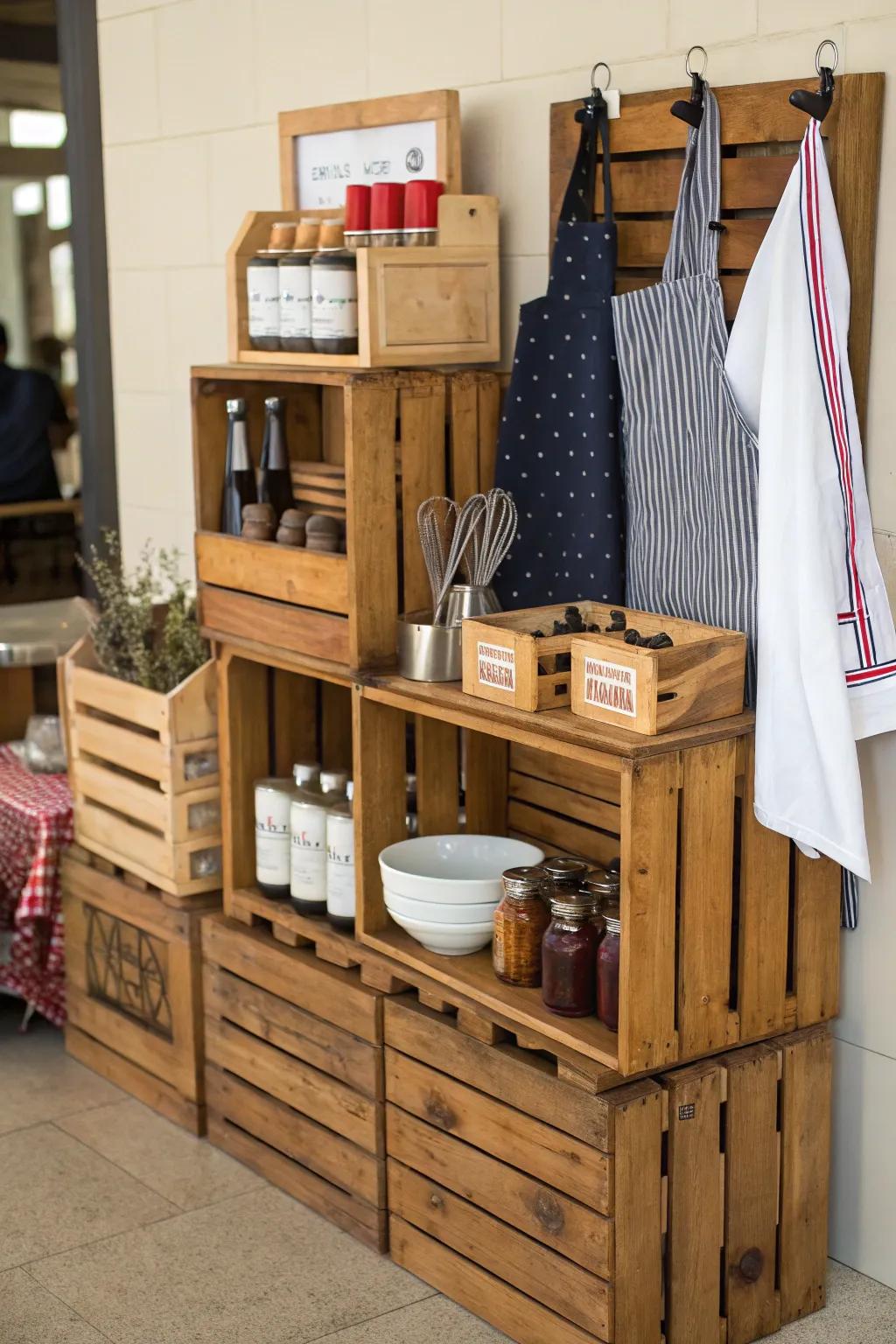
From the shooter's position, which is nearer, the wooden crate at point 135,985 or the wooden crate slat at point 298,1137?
the wooden crate slat at point 298,1137

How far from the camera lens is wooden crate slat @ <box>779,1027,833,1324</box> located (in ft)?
7.84

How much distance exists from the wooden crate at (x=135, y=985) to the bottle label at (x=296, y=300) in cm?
108

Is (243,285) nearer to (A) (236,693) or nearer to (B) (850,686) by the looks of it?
(A) (236,693)

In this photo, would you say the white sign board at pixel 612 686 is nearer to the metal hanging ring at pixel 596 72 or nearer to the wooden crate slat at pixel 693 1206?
the wooden crate slat at pixel 693 1206

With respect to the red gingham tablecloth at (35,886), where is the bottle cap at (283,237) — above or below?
above

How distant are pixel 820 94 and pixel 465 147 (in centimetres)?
79

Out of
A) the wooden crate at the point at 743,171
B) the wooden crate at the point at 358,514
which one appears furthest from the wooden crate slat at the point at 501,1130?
the wooden crate at the point at 743,171

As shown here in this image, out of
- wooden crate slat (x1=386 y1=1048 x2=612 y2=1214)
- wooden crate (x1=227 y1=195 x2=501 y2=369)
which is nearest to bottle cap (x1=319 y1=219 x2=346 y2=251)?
wooden crate (x1=227 y1=195 x2=501 y2=369)

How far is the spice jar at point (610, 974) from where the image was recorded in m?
2.24

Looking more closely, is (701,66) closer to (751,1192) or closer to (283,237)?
(283,237)

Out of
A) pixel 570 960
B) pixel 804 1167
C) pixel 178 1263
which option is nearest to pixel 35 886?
pixel 178 1263

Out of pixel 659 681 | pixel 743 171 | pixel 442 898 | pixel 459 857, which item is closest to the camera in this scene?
pixel 659 681

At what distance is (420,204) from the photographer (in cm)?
264

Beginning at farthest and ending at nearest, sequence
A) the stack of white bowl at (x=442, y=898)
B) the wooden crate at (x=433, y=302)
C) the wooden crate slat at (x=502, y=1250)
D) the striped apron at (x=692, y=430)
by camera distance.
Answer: the wooden crate at (x=433, y=302)
the stack of white bowl at (x=442, y=898)
the striped apron at (x=692, y=430)
the wooden crate slat at (x=502, y=1250)
